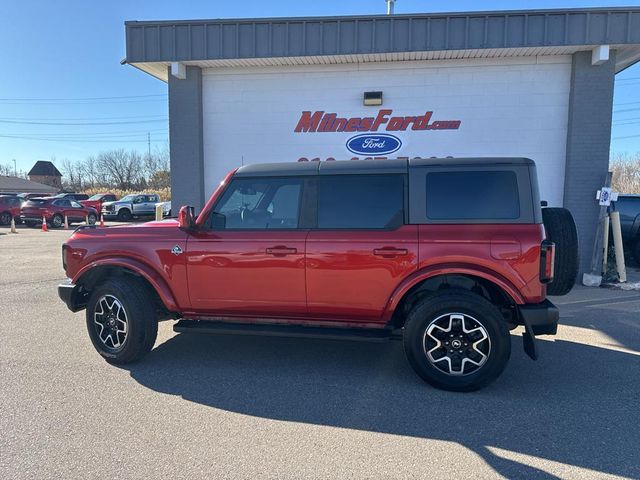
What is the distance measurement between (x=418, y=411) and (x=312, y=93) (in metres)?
6.76

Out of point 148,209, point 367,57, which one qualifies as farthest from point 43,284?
point 148,209

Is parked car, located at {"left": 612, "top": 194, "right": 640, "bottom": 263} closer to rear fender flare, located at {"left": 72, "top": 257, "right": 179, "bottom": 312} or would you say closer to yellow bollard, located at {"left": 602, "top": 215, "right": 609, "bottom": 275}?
yellow bollard, located at {"left": 602, "top": 215, "right": 609, "bottom": 275}

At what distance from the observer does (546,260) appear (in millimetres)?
3521

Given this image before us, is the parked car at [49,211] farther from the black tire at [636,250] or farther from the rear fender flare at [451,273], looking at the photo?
the black tire at [636,250]

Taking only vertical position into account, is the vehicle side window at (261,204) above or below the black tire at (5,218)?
above

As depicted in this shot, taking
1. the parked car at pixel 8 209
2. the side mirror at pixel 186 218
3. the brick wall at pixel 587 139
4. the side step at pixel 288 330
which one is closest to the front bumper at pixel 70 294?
the side step at pixel 288 330

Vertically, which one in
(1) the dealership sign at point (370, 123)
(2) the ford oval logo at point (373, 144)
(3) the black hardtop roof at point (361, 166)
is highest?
(1) the dealership sign at point (370, 123)

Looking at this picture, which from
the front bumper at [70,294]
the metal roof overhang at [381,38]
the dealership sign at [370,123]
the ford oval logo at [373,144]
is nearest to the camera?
the front bumper at [70,294]

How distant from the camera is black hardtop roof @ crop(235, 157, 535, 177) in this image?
12.4 ft

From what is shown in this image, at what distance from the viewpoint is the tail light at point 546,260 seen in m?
3.51

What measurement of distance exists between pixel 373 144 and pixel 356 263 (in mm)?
5218

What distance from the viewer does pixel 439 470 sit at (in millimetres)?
2629

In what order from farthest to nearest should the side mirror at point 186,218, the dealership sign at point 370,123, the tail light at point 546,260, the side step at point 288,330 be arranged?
the dealership sign at point 370,123 < the side mirror at point 186,218 < the side step at point 288,330 < the tail light at point 546,260

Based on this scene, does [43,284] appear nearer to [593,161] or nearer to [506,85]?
[506,85]
